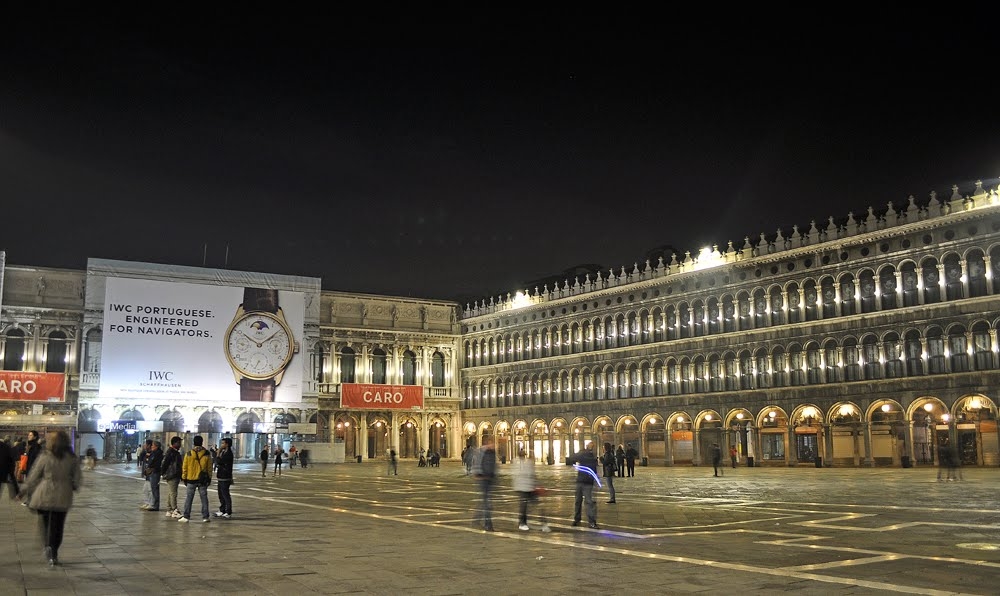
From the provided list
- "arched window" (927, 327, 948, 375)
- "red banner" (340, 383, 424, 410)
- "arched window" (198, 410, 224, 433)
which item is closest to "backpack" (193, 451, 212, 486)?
"arched window" (927, 327, 948, 375)

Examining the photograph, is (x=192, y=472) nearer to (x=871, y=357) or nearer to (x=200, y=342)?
(x=871, y=357)

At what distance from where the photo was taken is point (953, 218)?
148 ft

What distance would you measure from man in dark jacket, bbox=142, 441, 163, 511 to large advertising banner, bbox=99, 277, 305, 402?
44930mm

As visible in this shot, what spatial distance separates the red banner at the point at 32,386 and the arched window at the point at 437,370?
2962 centimetres

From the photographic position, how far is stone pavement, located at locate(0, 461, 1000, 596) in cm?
1007

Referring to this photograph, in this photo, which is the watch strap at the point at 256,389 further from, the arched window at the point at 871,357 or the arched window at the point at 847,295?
the arched window at the point at 871,357

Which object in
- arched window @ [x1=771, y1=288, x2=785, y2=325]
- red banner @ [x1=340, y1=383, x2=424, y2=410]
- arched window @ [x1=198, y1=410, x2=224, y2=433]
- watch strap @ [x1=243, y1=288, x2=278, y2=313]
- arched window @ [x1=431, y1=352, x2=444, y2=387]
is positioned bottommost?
arched window @ [x1=198, y1=410, x2=224, y2=433]

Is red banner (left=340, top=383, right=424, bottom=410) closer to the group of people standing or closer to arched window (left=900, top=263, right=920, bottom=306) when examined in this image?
arched window (left=900, top=263, right=920, bottom=306)

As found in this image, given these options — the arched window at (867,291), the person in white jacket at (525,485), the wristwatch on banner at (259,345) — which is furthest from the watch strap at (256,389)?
the person in white jacket at (525,485)

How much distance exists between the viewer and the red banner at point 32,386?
204ft

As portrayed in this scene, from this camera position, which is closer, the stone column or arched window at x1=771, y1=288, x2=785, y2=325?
the stone column

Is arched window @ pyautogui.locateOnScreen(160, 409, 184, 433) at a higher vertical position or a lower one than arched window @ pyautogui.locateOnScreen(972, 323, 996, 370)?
lower

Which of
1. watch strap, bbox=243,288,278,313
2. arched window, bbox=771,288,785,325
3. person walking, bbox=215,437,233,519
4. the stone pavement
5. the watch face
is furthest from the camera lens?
watch strap, bbox=243,288,278,313

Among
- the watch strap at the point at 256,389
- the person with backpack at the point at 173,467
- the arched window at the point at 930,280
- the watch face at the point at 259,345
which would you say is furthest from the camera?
the watch strap at the point at 256,389
